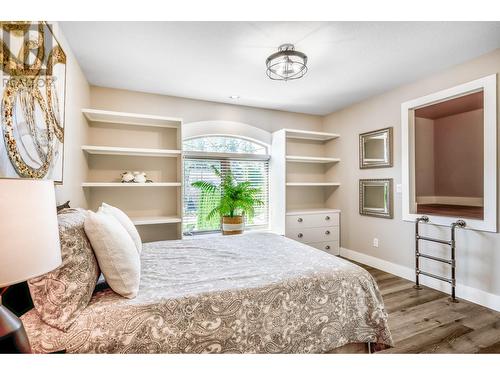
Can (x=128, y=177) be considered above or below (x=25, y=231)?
above

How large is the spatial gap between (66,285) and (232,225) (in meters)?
2.50

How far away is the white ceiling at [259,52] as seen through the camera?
201 cm

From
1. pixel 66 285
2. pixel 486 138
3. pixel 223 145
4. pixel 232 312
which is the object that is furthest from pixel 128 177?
pixel 486 138

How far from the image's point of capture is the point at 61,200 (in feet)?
6.87

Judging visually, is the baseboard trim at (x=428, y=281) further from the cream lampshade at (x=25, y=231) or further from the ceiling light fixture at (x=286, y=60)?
the cream lampshade at (x=25, y=231)

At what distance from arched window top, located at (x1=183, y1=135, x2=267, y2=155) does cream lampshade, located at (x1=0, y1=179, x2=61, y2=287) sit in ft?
9.73

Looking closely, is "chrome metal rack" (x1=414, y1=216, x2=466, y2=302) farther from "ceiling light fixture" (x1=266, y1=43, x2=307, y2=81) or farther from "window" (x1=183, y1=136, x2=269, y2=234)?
"ceiling light fixture" (x1=266, y1=43, x2=307, y2=81)

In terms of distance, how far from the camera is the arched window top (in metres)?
3.75

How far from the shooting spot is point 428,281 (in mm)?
2998

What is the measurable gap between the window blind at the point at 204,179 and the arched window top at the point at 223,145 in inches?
5.6

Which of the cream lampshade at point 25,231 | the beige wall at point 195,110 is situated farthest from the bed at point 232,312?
the beige wall at point 195,110

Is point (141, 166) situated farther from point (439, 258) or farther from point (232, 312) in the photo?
point (439, 258)
